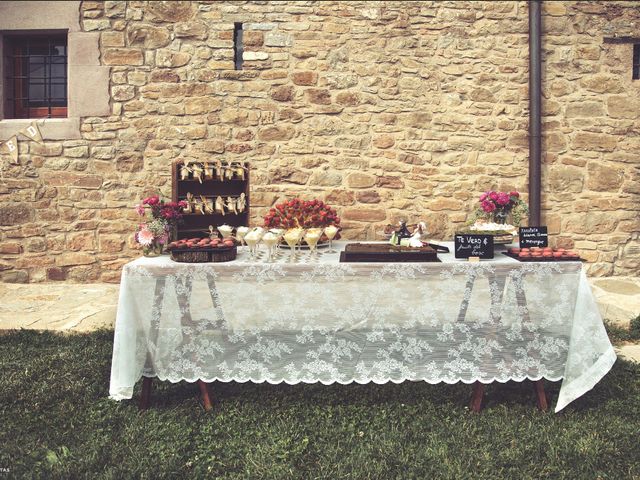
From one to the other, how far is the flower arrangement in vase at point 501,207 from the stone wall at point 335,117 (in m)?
1.98

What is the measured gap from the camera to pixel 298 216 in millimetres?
3232

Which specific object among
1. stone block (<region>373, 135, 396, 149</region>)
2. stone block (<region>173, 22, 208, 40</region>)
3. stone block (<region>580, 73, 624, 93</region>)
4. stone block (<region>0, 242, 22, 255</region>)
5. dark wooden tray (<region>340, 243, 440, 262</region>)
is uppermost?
stone block (<region>173, 22, 208, 40</region>)

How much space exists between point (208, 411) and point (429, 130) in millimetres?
3666

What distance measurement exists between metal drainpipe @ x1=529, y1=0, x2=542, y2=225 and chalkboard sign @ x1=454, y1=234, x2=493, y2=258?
2799mm

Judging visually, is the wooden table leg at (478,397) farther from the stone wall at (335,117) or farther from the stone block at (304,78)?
the stone block at (304,78)

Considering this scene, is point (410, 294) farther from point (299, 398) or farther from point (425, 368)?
point (299, 398)

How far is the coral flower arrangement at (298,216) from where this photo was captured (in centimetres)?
322

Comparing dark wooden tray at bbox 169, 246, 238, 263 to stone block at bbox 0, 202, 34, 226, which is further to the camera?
stone block at bbox 0, 202, 34, 226

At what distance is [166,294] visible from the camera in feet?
9.05

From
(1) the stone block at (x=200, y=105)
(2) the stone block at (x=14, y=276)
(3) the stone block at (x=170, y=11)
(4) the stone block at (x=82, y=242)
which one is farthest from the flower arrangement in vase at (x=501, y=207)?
(2) the stone block at (x=14, y=276)

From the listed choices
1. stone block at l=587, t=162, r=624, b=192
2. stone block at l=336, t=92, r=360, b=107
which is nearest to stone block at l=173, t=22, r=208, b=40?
stone block at l=336, t=92, r=360, b=107

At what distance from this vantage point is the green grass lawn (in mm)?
2262

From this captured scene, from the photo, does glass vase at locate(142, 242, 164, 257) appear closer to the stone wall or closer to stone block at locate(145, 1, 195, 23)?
the stone wall

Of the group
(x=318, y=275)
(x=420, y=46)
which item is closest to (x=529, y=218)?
(x=420, y=46)
